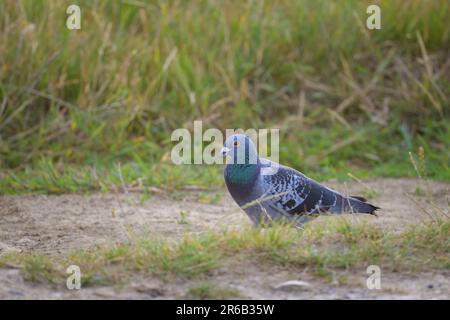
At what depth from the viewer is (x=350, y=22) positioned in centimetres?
746

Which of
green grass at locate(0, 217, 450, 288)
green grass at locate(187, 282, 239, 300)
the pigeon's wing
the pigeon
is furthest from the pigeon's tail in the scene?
green grass at locate(187, 282, 239, 300)

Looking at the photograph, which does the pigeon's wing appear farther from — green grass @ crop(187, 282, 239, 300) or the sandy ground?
green grass @ crop(187, 282, 239, 300)

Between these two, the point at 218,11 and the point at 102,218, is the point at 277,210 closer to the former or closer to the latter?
the point at 102,218

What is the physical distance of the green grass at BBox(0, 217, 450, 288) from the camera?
3758mm

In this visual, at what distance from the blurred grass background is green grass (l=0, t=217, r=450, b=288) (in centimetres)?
186

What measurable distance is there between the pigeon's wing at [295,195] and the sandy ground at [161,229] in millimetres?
200

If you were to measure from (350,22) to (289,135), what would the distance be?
1454 millimetres

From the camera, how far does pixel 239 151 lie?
180 inches

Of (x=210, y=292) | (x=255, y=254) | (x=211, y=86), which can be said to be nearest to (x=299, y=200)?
(x=255, y=254)

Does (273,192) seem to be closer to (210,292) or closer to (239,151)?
(239,151)

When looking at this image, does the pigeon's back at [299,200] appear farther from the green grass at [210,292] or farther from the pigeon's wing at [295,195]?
the green grass at [210,292]

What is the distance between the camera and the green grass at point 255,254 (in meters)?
3.76

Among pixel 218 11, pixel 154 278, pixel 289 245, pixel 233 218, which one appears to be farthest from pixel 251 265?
pixel 218 11
